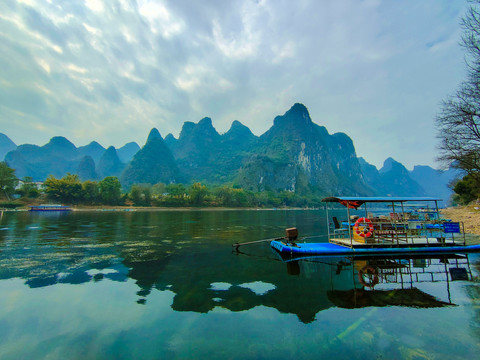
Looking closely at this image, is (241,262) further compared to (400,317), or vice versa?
(241,262)

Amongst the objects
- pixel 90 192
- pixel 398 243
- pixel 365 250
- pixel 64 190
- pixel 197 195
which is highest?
pixel 64 190

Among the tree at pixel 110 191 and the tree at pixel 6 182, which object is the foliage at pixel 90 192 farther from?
the tree at pixel 6 182

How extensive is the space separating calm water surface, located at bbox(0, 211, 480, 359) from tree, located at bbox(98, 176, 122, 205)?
313 ft

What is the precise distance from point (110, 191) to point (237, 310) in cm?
10752

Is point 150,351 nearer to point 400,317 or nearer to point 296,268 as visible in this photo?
point 400,317

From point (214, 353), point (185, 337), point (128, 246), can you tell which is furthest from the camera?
point (128, 246)

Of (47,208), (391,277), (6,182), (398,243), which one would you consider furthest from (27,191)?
(391,277)

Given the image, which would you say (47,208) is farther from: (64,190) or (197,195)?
(197,195)

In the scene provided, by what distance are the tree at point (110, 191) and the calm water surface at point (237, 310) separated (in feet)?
313

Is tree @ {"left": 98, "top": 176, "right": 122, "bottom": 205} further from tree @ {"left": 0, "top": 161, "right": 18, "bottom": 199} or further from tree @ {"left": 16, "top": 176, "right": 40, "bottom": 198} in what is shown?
tree @ {"left": 0, "top": 161, "right": 18, "bottom": 199}

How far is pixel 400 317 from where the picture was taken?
663 cm

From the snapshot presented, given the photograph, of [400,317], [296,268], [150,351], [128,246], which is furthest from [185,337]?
[128,246]

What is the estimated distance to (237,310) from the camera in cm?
716

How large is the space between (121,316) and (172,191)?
114359mm
